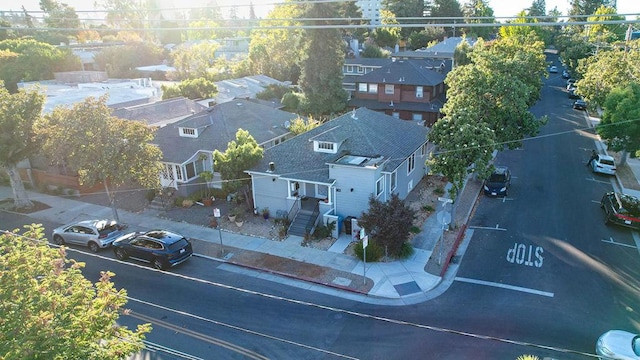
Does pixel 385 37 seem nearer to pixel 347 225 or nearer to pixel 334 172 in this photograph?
pixel 334 172

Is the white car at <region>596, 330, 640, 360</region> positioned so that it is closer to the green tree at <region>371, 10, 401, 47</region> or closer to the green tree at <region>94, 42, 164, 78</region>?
the green tree at <region>94, 42, 164, 78</region>

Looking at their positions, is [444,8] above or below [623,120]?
above

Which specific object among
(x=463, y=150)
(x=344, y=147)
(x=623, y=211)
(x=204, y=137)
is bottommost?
(x=623, y=211)

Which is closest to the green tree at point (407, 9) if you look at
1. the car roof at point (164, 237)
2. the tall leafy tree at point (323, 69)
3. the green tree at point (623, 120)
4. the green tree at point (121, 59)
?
the green tree at point (121, 59)

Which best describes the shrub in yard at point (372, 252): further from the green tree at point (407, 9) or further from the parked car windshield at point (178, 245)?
the green tree at point (407, 9)

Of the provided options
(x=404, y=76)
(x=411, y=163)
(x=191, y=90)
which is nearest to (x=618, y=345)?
(x=411, y=163)

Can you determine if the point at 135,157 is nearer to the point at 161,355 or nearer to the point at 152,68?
the point at 161,355

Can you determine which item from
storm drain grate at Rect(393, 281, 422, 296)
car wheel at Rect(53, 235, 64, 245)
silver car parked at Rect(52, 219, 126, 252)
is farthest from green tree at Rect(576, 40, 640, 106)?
car wheel at Rect(53, 235, 64, 245)
